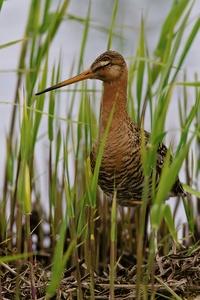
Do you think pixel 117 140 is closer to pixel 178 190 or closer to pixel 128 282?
pixel 178 190

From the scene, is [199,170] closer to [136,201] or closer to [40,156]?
[136,201]

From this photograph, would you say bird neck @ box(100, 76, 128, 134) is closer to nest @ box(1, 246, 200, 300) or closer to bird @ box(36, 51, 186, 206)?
bird @ box(36, 51, 186, 206)

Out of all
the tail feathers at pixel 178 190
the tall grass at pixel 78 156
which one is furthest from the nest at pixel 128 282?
the tail feathers at pixel 178 190

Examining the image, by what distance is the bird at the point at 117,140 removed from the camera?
14.3 feet

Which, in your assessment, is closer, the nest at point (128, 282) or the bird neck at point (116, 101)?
the nest at point (128, 282)

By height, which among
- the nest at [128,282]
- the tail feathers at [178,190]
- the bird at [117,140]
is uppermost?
the bird at [117,140]

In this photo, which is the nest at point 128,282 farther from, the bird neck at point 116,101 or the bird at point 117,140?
the bird neck at point 116,101

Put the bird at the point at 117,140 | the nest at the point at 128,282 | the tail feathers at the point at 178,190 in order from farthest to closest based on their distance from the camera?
the tail feathers at the point at 178,190, the bird at the point at 117,140, the nest at the point at 128,282

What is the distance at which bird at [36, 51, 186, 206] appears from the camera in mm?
4344

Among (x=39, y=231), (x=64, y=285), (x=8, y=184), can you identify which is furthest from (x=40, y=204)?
(x=64, y=285)

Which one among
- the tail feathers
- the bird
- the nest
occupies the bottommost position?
the nest

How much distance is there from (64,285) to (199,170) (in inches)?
49.2

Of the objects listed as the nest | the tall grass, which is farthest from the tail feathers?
the nest

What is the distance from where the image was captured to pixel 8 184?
4.93 meters
